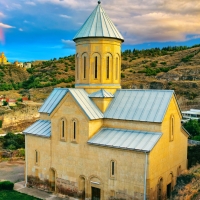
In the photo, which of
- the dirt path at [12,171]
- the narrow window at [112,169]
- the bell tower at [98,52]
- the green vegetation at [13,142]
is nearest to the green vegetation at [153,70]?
the green vegetation at [13,142]

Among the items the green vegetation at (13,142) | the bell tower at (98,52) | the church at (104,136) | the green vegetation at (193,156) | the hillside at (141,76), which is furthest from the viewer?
the hillside at (141,76)

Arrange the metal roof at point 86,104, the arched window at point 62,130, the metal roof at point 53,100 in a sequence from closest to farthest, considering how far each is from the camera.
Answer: the metal roof at point 86,104
the arched window at point 62,130
the metal roof at point 53,100

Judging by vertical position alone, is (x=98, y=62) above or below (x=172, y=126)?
above

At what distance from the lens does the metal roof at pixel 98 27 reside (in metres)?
12.5

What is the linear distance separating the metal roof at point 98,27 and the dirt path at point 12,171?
8928 millimetres

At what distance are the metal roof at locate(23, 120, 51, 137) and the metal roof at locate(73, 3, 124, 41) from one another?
15.8 feet

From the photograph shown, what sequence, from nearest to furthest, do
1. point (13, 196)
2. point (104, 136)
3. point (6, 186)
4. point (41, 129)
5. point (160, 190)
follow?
point (160, 190)
point (104, 136)
point (13, 196)
point (6, 186)
point (41, 129)

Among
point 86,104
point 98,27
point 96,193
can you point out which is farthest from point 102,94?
point 96,193

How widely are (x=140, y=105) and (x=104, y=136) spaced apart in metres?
2.13

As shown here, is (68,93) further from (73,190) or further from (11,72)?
(11,72)

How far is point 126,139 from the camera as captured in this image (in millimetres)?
10742

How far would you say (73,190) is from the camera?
11938 mm

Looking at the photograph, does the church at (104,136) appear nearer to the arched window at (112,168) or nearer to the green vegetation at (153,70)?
the arched window at (112,168)

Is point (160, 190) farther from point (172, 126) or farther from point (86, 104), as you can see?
point (86, 104)
